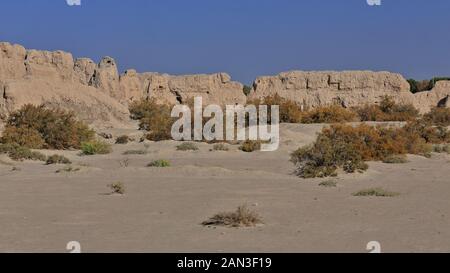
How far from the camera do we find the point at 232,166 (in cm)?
1827

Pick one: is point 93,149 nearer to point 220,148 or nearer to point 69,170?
point 220,148

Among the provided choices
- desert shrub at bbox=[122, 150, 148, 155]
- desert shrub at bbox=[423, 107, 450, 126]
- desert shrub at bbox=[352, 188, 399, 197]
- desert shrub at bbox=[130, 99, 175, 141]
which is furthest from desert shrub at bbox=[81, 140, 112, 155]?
desert shrub at bbox=[423, 107, 450, 126]

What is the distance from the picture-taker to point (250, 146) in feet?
76.3

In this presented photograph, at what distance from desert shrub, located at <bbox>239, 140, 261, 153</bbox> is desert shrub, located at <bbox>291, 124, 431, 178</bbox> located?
5021mm

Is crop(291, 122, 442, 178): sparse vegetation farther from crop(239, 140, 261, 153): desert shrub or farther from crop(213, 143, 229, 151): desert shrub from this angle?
crop(213, 143, 229, 151): desert shrub

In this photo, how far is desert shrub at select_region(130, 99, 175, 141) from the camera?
29.6 metres

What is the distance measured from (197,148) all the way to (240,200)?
13284 mm

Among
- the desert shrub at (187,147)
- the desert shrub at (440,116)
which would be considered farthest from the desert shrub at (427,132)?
the desert shrub at (187,147)

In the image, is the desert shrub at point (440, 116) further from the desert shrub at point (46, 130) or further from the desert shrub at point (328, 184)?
the desert shrub at point (328, 184)

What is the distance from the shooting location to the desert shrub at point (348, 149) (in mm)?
14938

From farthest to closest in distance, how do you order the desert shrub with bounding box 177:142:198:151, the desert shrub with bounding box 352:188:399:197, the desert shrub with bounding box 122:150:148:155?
1. the desert shrub with bounding box 177:142:198:151
2. the desert shrub with bounding box 122:150:148:155
3. the desert shrub with bounding box 352:188:399:197

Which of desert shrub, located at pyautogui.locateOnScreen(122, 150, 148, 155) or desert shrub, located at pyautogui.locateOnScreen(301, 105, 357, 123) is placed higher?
desert shrub, located at pyautogui.locateOnScreen(301, 105, 357, 123)

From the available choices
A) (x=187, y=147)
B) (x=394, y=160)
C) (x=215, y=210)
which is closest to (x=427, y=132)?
(x=394, y=160)

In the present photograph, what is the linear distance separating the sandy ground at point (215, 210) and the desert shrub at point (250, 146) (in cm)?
543
